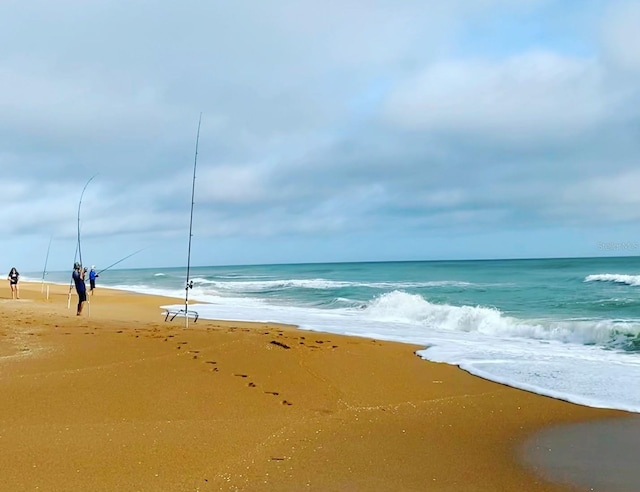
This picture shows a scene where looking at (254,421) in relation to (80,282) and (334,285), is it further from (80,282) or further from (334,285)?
(334,285)

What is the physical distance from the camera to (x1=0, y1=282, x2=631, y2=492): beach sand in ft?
12.6

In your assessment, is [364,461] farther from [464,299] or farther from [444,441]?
[464,299]

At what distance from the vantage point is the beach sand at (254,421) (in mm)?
3838

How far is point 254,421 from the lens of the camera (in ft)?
16.5

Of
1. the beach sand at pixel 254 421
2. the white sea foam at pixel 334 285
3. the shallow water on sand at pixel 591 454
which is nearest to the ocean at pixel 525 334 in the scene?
the beach sand at pixel 254 421

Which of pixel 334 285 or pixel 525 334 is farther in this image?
pixel 334 285

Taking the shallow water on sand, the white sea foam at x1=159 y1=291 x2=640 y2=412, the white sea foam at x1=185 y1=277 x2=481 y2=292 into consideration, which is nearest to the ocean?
the white sea foam at x1=159 y1=291 x2=640 y2=412

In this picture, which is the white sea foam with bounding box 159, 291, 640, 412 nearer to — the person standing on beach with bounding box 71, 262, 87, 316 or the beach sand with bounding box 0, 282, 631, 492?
the beach sand with bounding box 0, 282, 631, 492

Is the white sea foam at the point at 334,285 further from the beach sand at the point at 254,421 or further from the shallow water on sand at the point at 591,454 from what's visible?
the shallow water on sand at the point at 591,454

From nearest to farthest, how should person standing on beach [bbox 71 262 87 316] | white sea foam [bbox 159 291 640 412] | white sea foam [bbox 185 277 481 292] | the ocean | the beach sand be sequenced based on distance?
the beach sand
white sea foam [bbox 159 291 640 412]
the ocean
person standing on beach [bbox 71 262 87 316]
white sea foam [bbox 185 277 481 292]

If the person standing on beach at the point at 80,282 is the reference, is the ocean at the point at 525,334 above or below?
below

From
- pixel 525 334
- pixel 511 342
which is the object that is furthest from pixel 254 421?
pixel 525 334

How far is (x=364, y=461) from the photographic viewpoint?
4.20 m

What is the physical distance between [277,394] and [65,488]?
2783 mm
